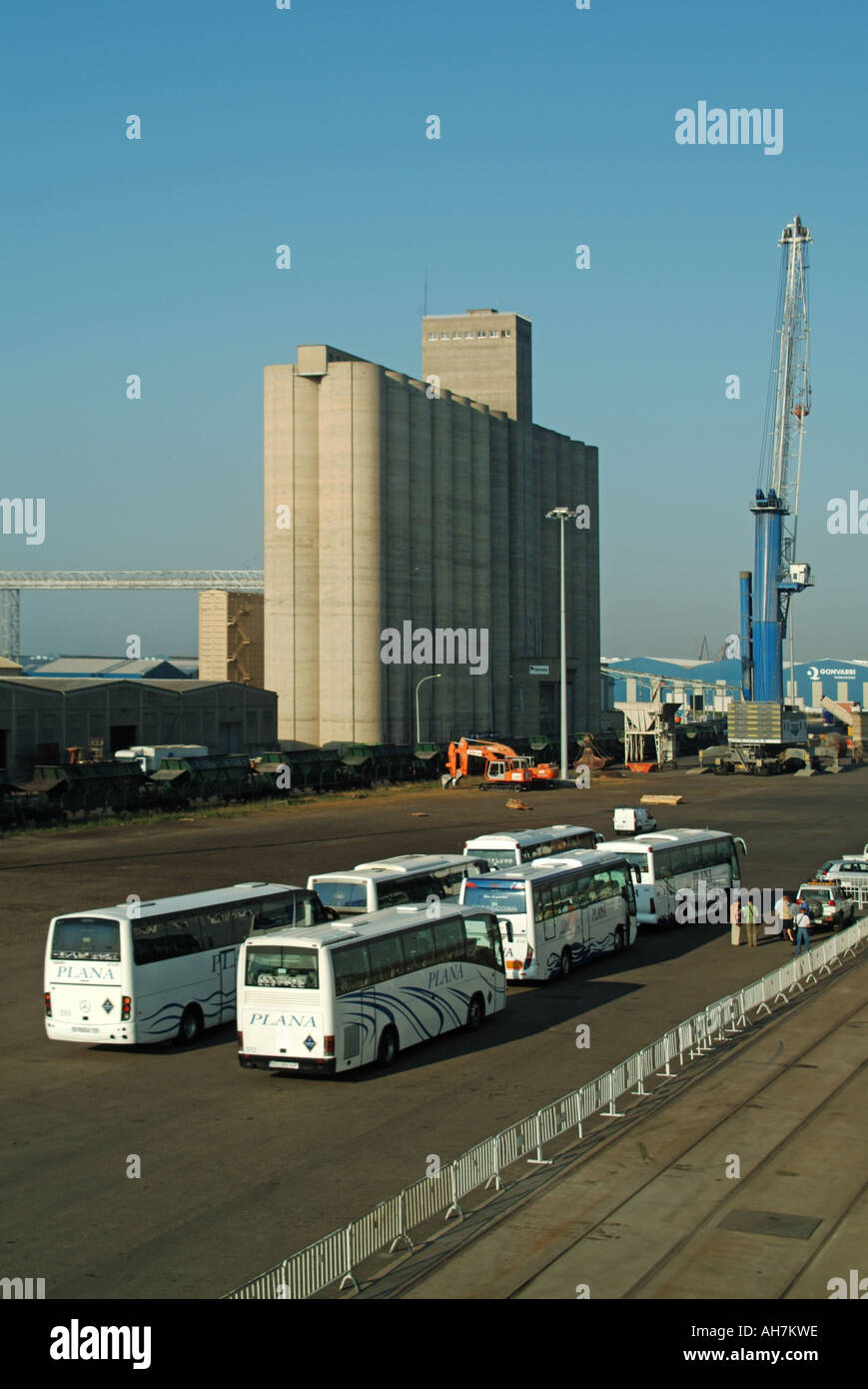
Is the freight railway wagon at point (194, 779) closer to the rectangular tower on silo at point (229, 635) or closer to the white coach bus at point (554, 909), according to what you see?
the white coach bus at point (554, 909)

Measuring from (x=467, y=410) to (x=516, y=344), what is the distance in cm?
1962

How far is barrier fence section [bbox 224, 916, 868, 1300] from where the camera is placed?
11367mm

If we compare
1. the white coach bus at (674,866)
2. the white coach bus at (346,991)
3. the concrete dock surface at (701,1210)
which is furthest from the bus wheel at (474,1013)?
the white coach bus at (674,866)

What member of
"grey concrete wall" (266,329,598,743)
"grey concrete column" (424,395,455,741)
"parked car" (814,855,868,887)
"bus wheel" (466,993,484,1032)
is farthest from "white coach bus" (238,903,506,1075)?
"grey concrete column" (424,395,455,741)

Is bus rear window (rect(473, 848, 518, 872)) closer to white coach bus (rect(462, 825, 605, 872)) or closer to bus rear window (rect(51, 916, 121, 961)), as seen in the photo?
white coach bus (rect(462, 825, 605, 872))

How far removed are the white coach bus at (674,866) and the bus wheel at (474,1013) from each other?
936 cm

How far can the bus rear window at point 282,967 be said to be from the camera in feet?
62.6

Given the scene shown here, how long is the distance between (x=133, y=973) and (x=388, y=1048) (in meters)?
4.31

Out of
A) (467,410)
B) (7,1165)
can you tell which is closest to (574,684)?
(467,410)

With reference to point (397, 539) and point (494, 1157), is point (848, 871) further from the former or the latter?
point (397, 539)

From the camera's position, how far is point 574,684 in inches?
4914

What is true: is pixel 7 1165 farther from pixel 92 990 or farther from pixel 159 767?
pixel 159 767

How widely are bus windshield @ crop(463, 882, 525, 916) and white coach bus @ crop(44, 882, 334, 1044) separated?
5.95 metres

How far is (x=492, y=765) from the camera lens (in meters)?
77.2
